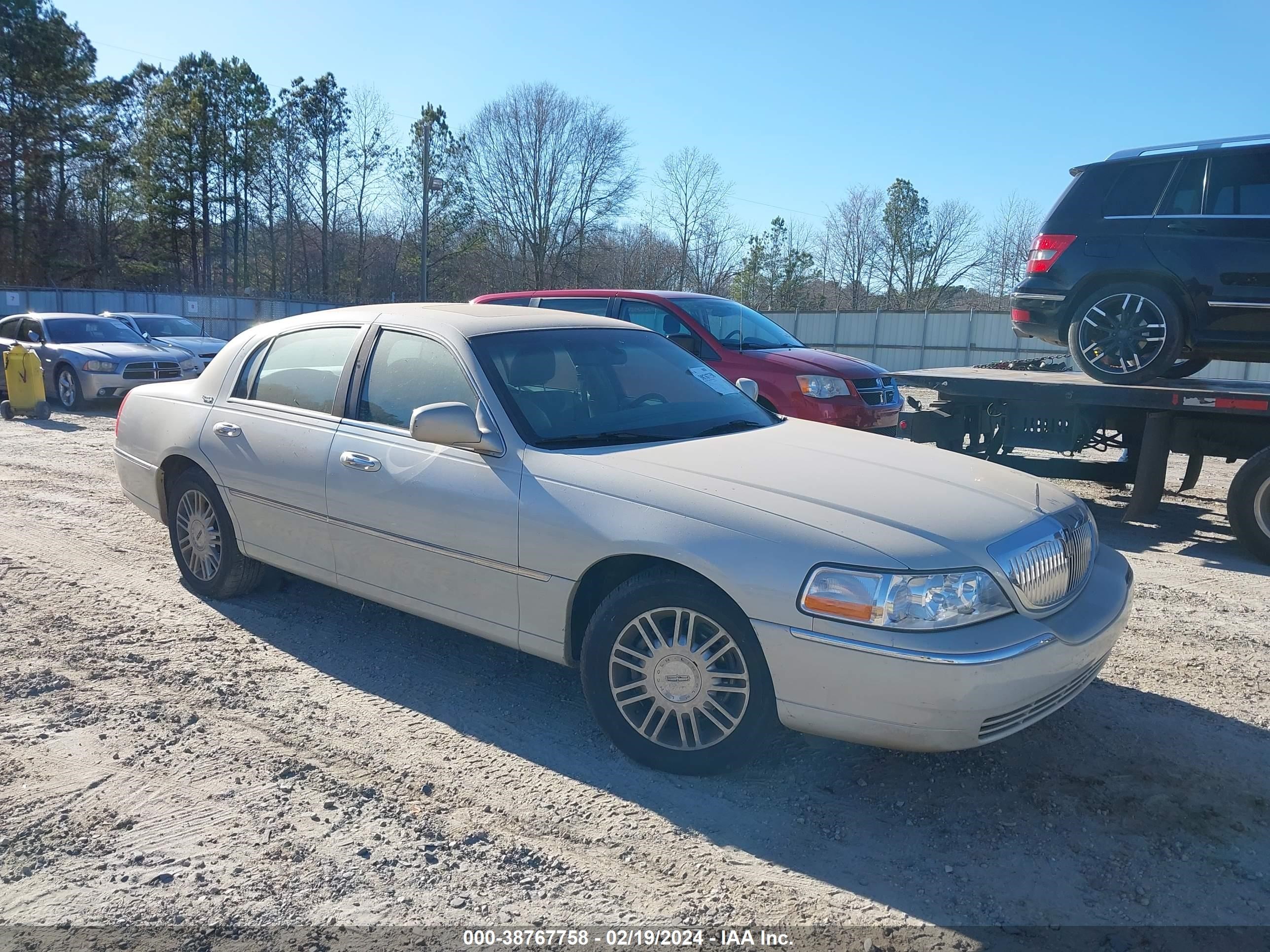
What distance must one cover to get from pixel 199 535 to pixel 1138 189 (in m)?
7.29

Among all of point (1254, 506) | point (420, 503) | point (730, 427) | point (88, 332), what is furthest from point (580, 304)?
point (88, 332)

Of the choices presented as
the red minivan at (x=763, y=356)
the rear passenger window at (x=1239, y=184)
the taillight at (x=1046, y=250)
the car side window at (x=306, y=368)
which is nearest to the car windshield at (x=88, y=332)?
the red minivan at (x=763, y=356)

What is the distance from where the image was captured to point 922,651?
2953mm

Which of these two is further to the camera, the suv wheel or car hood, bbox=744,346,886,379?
car hood, bbox=744,346,886,379

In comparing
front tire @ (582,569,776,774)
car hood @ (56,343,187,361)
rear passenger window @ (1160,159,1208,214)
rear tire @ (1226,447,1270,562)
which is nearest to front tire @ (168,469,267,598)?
front tire @ (582,569,776,774)

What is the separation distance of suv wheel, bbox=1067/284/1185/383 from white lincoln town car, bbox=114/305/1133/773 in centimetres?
417

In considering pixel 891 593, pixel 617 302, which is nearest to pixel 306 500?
pixel 891 593

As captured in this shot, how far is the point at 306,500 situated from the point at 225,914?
2.19 meters

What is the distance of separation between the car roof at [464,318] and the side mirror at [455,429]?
553 mm

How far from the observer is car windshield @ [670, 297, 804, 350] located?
982cm

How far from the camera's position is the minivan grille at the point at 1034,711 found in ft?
10.1

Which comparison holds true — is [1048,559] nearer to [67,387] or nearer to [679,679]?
[679,679]

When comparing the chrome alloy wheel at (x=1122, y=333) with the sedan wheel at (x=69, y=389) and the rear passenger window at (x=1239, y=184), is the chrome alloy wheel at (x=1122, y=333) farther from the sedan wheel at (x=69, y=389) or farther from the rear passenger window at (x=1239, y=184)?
the sedan wheel at (x=69, y=389)

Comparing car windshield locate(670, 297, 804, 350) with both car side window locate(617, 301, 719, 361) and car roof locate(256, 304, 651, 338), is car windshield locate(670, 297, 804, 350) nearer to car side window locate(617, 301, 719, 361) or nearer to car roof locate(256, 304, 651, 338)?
car side window locate(617, 301, 719, 361)
